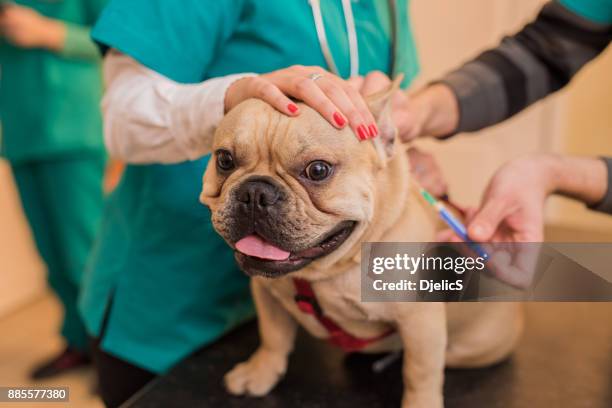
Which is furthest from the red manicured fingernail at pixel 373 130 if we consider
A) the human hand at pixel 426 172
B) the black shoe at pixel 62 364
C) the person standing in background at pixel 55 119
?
the black shoe at pixel 62 364

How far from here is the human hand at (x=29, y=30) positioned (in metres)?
1.38

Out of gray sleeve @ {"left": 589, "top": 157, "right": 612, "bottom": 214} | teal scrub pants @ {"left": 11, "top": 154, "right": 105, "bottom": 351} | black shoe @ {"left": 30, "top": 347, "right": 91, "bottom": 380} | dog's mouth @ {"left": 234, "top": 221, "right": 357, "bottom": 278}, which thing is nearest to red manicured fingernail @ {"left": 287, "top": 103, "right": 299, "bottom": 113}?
dog's mouth @ {"left": 234, "top": 221, "right": 357, "bottom": 278}

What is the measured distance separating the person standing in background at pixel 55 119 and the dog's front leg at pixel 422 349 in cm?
108

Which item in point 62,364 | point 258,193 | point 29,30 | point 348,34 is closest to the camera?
point 258,193

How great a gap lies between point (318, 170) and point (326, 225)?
0.05 metres

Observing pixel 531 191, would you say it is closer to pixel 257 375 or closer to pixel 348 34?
pixel 348 34

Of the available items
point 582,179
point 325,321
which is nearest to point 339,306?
point 325,321

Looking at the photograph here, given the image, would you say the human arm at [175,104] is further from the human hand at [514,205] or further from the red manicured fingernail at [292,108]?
the human hand at [514,205]

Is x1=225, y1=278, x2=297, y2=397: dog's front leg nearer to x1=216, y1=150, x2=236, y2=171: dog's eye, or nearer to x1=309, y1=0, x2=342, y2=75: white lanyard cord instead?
x1=216, y1=150, x2=236, y2=171: dog's eye

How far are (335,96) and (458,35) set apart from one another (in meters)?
1.42

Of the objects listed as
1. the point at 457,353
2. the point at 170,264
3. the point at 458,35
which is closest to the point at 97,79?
the point at 170,264

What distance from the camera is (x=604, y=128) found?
1887mm

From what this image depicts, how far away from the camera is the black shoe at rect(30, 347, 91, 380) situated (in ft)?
5.76

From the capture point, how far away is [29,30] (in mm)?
1384
